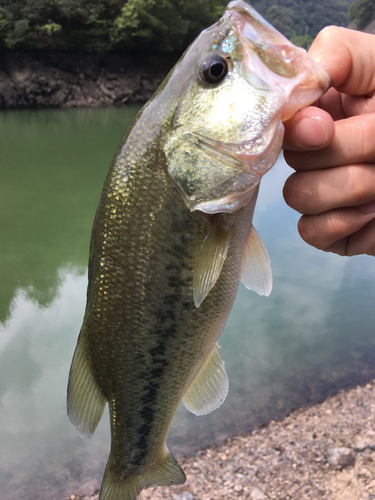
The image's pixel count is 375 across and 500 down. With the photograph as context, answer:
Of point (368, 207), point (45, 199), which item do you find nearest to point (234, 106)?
point (368, 207)

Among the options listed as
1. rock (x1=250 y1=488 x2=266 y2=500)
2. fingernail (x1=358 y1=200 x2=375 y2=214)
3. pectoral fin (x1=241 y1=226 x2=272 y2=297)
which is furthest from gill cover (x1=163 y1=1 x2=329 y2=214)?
rock (x1=250 y1=488 x2=266 y2=500)

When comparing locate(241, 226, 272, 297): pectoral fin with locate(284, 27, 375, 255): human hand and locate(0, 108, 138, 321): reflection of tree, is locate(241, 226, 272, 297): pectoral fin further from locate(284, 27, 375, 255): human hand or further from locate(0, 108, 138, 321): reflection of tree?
locate(0, 108, 138, 321): reflection of tree

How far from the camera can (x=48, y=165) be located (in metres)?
11.4

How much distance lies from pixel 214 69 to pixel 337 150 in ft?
1.71

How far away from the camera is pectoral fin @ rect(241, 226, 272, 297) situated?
58.1 inches

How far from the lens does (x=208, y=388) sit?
1595 millimetres

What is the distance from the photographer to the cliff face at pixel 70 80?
81.7ft

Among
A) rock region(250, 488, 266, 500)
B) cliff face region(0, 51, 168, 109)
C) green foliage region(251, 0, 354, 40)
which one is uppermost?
rock region(250, 488, 266, 500)

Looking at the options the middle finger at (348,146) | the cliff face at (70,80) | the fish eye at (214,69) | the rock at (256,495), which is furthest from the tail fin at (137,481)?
the cliff face at (70,80)

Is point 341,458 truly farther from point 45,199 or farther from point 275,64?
point 45,199

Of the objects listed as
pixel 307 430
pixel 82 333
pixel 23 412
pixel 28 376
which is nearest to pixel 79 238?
pixel 28 376

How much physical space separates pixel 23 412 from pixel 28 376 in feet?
1.44

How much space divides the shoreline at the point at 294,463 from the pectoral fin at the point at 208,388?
4.63 feet

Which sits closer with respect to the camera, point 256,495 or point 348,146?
point 348,146
